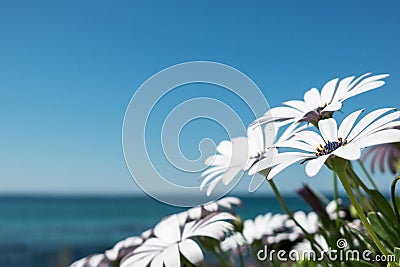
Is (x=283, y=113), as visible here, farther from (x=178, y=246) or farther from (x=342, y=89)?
(x=178, y=246)

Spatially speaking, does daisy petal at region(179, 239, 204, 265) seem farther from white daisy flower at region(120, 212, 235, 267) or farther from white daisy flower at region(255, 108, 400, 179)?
white daisy flower at region(255, 108, 400, 179)

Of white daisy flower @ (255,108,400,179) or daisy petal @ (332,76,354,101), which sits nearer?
white daisy flower @ (255,108,400,179)

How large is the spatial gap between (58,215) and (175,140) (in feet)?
76.9

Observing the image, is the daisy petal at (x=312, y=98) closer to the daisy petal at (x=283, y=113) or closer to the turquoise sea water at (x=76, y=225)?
the daisy petal at (x=283, y=113)

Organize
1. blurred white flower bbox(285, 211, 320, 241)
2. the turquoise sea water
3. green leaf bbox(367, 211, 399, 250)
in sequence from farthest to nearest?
the turquoise sea water < blurred white flower bbox(285, 211, 320, 241) < green leaf bbox(367, 211, 399, 250)

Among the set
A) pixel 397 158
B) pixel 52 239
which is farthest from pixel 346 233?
pixel 52 239

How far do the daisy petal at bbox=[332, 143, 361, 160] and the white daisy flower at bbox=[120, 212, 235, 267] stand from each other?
0.56 feet

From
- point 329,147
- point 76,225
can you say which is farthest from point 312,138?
point 76,225

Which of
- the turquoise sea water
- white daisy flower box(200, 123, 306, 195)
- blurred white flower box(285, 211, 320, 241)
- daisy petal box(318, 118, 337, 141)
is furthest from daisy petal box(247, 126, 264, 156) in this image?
the turquoise sea water

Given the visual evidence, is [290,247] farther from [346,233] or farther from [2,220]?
[2,220]

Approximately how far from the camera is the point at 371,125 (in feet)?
1.25

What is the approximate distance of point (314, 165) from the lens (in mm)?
347

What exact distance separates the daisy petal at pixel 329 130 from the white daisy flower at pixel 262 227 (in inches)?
21.2

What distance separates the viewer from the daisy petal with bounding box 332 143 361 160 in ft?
1.11
